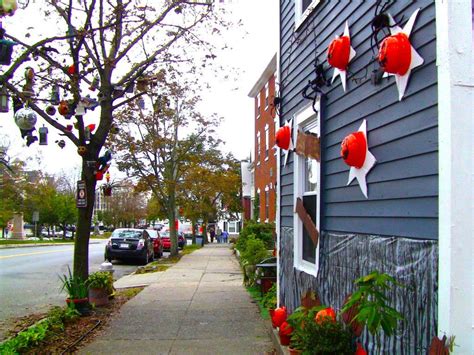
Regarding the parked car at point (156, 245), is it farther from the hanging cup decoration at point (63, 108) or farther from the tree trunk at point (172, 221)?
the hanging cup decoration at point (63, 108)

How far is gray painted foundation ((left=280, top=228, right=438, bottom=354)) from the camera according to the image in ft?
10.3

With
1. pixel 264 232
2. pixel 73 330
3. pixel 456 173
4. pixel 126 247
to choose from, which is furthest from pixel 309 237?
pixel 126 247

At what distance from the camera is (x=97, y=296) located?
938 cm

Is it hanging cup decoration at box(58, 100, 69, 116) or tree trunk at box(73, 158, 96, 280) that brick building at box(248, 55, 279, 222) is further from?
hanging cup decoration at box(58, 100, 69, 116)

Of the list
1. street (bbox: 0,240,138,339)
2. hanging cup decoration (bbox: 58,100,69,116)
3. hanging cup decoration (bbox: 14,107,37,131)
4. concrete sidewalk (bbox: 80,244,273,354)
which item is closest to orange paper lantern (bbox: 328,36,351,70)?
concrete sidewalk (bbox: 80,244,273,354)

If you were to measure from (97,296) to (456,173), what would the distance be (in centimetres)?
789

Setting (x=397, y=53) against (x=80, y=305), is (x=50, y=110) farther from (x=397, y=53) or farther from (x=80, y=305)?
(x=397, y=53)

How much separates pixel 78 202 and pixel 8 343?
3188mm

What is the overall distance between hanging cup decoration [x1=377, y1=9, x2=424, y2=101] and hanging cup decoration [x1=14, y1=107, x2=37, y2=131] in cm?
576

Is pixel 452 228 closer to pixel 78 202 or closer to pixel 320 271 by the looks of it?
pixel 320 271

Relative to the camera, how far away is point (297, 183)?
6.38m

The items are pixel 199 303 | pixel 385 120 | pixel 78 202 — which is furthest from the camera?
pixel 199 303

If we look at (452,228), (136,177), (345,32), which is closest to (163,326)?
(345,32)

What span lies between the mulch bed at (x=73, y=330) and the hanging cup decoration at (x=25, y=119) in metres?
3.09
